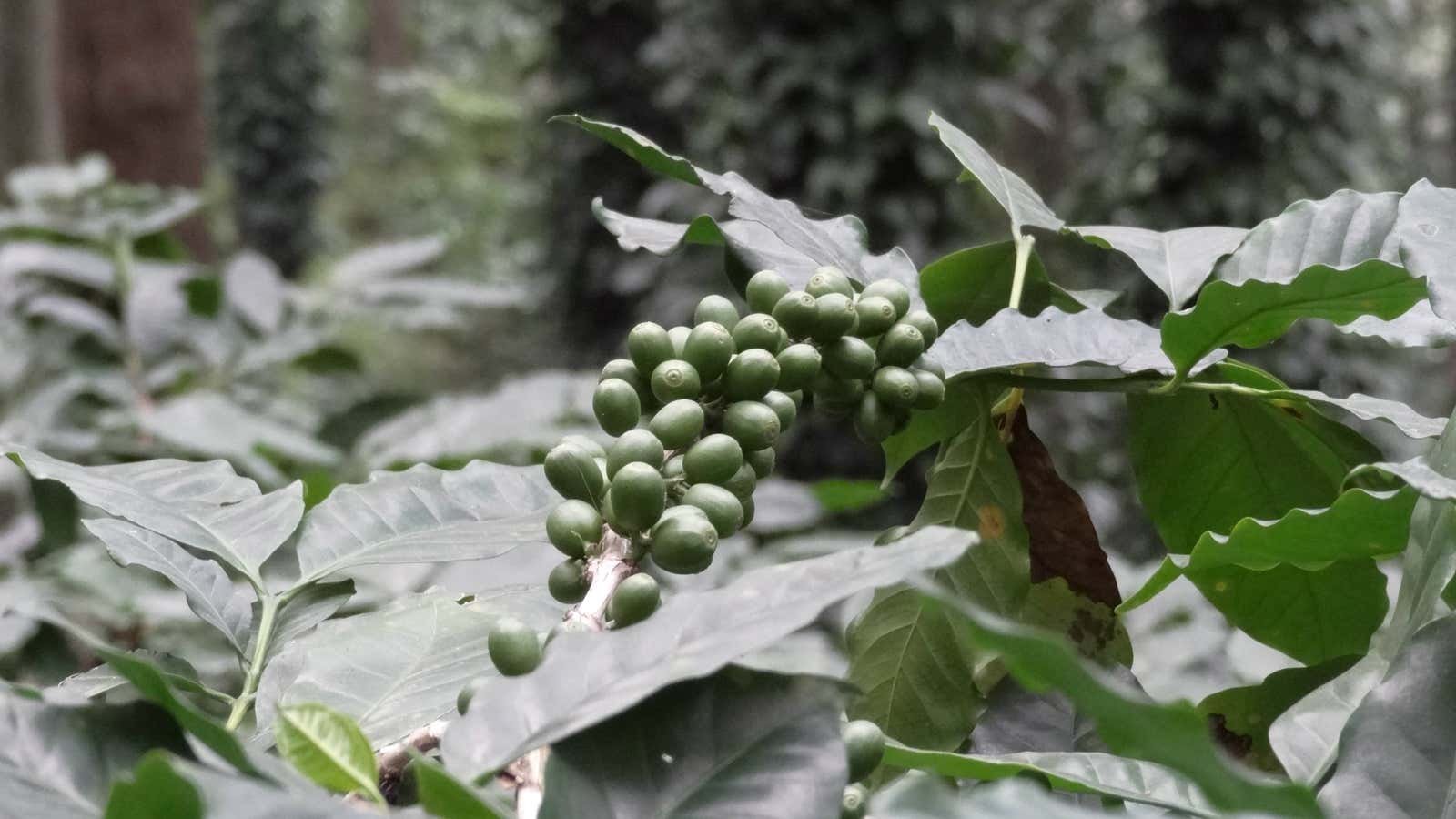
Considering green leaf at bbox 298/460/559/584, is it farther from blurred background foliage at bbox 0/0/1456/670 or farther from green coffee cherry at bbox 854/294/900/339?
blurred background foliage at bbox 0/0/1456/670

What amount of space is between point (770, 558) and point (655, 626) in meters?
1.10

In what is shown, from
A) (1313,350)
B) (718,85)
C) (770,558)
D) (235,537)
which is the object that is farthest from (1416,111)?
(235,537)

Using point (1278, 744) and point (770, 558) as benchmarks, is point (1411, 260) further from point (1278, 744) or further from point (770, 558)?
point (770, 558)

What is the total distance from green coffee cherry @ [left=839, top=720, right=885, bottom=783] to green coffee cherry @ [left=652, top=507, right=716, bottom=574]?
77mm

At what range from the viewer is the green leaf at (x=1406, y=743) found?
0.42 meters

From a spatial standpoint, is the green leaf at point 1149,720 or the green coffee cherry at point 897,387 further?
the green coffee cherry at point 897,387

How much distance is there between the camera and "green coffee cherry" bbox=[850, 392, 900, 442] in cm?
55

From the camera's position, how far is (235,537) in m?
0.56

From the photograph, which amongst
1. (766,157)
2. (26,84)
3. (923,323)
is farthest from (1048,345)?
(766,157)

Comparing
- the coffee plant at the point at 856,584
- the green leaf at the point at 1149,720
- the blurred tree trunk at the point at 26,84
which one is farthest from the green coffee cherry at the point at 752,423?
the blurred tree trunk at the point at 26,84

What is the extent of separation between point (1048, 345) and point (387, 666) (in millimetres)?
301

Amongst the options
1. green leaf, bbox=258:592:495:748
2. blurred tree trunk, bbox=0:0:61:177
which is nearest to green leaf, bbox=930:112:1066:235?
green leaf, bbox=258:592:495:748

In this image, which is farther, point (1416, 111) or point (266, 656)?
point (1416, 111)

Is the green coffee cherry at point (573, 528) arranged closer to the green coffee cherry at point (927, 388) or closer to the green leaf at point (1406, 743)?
the green coffee cherry at point (927, 388)
